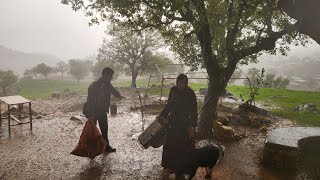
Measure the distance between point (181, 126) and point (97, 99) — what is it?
347cm

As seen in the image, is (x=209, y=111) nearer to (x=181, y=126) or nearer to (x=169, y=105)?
(x=169, y=105)

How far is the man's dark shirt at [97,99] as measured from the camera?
29.9 feet

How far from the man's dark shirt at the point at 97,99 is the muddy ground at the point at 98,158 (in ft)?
5.20

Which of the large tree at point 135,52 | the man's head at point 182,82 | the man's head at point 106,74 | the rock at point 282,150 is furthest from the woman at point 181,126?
the large tree at point 135,52

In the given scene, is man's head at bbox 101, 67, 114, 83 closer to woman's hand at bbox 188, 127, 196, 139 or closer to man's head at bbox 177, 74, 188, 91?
man's head at bbox 177, 74, 188, 91

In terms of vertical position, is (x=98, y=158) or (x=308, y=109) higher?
(x=308, y=109)

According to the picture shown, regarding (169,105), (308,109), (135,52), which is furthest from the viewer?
(135,52)

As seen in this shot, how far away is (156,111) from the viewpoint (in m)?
19.0

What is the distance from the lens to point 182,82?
271 inches

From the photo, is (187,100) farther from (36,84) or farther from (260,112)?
(36,84)

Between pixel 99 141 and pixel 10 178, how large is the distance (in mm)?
2638

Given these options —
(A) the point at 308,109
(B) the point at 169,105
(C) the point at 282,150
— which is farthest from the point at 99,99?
(A) the point at 308,109

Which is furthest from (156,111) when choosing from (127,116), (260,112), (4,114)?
(4,114)

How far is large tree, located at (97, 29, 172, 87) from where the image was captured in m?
35.8
